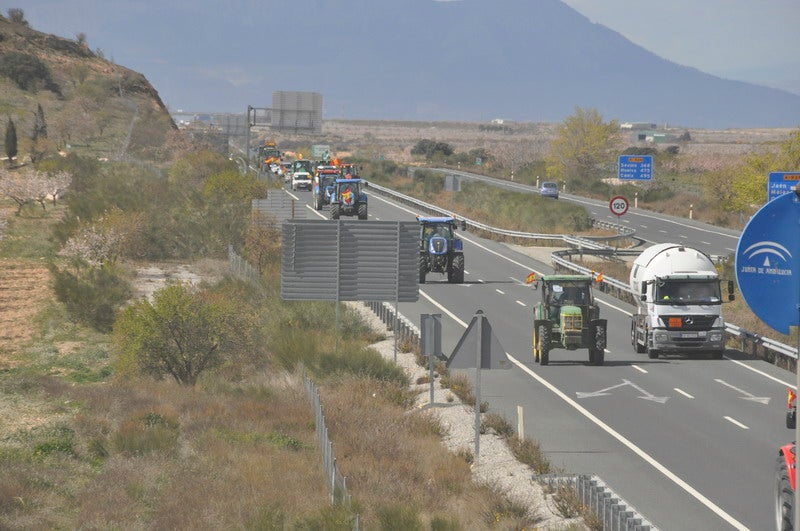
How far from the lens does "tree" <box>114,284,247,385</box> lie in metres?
29.6

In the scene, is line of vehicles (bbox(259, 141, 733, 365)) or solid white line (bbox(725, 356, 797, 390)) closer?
solid white line (bbox(725, 356, 797, 390))

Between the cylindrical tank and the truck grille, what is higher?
the cylindrical tank

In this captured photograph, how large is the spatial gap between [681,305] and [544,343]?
11.8 ft

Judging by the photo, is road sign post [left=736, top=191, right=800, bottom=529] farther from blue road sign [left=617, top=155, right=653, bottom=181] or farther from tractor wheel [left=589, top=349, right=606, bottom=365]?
blue road sign [left=617, top=155, right=653, bottom=181]

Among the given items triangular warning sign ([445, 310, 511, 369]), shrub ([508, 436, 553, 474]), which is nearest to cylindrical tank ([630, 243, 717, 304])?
shrub ([508, 436, 553, 474])

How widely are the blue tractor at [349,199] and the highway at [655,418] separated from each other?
87.4 feet

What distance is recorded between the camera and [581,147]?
411ft

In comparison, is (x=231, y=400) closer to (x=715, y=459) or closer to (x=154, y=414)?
(x=154, y=414)

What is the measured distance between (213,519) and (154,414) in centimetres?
682

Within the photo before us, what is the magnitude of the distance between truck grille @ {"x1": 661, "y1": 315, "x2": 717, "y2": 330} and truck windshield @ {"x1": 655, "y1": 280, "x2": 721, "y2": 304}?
1.33 ft

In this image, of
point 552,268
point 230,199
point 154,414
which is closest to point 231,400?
point 154,414

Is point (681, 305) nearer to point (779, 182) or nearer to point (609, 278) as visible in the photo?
point (779, 182)

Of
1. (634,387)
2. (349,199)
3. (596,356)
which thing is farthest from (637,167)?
(634,387)

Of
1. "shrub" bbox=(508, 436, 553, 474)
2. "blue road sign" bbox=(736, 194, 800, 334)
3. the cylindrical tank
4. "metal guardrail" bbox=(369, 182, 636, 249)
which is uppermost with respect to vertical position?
"blue road sign" bbox=(736, 194, 800, 334)
